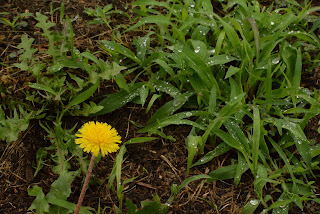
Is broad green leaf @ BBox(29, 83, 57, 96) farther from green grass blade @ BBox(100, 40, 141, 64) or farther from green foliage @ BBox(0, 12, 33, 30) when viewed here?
green foliage @ BBox(0, 12, 33, 30)

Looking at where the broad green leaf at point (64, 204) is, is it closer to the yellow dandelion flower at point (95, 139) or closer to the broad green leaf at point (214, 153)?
the yellow dandelion flower at point (95, 139)

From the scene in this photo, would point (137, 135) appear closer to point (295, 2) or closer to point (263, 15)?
point (263, 15)

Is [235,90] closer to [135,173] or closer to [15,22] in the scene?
[135,173]

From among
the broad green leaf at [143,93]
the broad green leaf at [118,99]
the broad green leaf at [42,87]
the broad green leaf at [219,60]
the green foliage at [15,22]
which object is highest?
the green foliage at [15,22]

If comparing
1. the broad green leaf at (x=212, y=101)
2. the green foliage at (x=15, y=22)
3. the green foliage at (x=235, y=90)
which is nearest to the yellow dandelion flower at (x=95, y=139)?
the green foliage at (x=235, y=90)

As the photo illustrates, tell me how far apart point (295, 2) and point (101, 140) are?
79.9 inches

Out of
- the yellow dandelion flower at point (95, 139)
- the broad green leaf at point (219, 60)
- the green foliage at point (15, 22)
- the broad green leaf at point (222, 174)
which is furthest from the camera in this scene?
the green foliage at point (15, 22)

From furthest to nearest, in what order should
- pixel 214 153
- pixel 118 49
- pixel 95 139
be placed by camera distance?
pixel 118 49 → pixel 214 153 → pixel 95 139

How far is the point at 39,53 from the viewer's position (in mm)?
2428

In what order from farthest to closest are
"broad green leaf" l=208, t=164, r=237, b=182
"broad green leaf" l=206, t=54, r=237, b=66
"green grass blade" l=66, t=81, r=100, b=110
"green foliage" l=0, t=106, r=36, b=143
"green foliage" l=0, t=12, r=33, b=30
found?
"green foliage" l=0, t=12, r=33, b=30, "broad green leaf" l=206, t=54, r=237, b=66, "green grass blade" l=66, t=81, r=100, b=110, "broad green leaf" l=208, t=164, r=237, b=182, "green foliage" l=0, t=106, r=36, b=143

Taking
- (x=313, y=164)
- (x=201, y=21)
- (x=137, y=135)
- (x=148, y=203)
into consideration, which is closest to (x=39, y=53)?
(x=137, y=135)

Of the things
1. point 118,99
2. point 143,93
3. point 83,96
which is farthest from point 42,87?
point 143,93

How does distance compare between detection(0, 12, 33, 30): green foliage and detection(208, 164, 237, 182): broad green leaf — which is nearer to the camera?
detection(208, 164, 237, 182): broad green leaf

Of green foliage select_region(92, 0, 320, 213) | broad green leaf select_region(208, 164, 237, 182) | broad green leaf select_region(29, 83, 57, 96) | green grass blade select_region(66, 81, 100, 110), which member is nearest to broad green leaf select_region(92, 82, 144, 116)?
green foliage select_region(92, 0, 320, 213)
